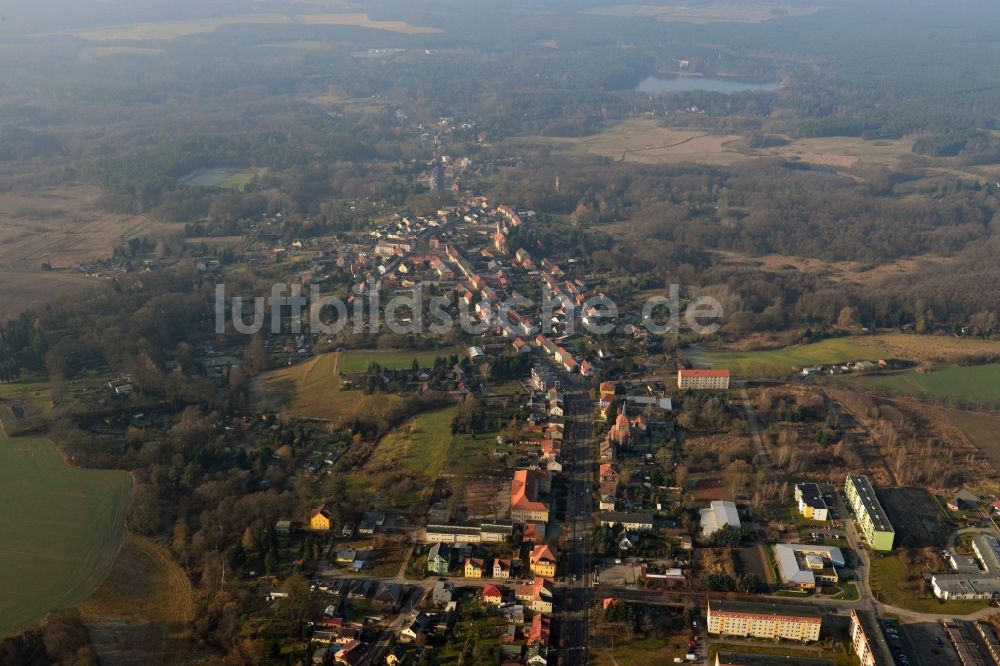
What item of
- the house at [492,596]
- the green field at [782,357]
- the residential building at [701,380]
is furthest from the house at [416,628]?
the green field at [782,357]

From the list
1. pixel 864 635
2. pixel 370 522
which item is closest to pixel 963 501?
pixel 864 635

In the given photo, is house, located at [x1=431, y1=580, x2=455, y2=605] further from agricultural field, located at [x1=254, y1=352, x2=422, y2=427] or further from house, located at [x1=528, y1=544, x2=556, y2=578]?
agricultural field, located at [x1=254, y1=352, x2=422, y2=427]

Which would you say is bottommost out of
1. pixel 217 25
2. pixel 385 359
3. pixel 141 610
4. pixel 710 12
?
pixel 141 610

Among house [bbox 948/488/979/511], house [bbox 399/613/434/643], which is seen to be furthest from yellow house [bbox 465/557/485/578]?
house [bbox 948/488/979/511]

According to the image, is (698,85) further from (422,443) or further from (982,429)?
(422,443)

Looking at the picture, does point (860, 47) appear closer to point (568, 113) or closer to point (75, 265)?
point (568, 113)

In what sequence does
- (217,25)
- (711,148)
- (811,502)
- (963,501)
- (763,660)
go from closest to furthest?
(763,660) < (811,502) < (963,501) < (711,148) < (217,25)
